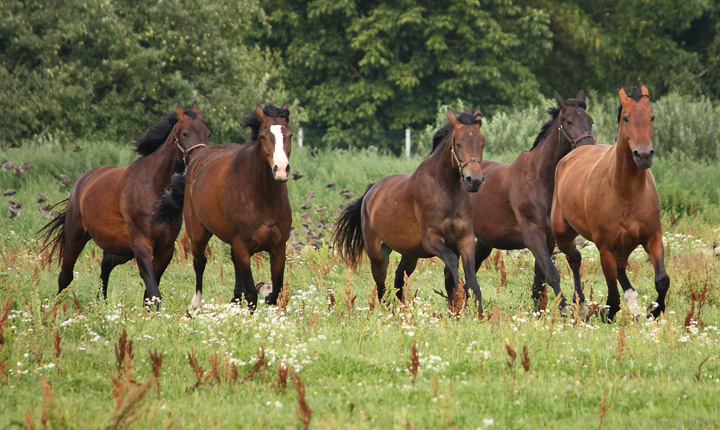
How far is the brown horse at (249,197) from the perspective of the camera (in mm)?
8312

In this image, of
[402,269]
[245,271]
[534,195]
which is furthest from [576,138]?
[245,271]

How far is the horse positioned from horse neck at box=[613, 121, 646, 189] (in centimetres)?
144

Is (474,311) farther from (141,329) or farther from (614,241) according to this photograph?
(141,329)

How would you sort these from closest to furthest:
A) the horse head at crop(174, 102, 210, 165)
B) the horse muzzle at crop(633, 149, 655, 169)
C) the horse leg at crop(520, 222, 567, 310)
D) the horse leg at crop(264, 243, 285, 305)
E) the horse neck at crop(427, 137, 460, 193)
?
the horse muzzle at crop(633, 149, 655, 169), the horse neck at crop(427, 137, 460, 193), the horse leg at crop(264, 243, 285, 305), the horse leg at crop(520, 222, 567, 310), the horse head at crop(174, 102, 210, 165)

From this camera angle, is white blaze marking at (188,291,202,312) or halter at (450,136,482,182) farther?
white blaze marking at (188,291,202,312)

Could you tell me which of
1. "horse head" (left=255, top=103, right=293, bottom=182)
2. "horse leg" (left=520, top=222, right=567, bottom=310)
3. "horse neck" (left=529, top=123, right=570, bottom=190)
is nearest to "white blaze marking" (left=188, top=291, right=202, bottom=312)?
"horse head" (left=255, top=103, right=293, bottom=182)

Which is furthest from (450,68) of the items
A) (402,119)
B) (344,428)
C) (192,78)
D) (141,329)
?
(344,428)

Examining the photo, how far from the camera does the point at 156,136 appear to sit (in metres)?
9.84

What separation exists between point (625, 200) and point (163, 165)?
4977 millimetres

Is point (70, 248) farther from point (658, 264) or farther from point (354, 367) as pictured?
point (658, 264)

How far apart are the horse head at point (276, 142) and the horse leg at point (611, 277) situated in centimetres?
314

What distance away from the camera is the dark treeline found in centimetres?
2336

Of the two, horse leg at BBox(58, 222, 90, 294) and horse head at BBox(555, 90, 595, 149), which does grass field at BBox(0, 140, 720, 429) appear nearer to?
horse leg at BBox(58, 222, 90, 294)

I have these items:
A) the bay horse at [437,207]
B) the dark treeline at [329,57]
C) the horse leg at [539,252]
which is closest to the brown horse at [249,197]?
the bay horse at [437,207]
